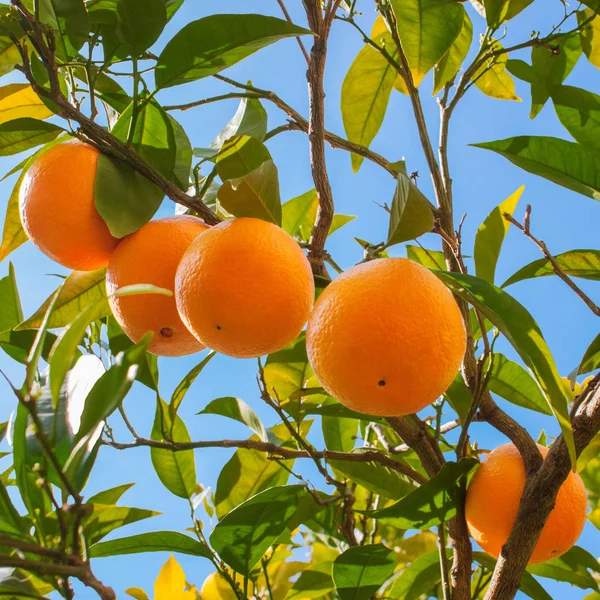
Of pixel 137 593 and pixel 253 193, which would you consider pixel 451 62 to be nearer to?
pixel 253 193

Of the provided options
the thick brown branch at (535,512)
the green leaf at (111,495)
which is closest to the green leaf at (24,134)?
the green leaf at (111,495)

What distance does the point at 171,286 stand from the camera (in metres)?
0.94

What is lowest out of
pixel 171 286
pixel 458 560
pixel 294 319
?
pixel 458 560

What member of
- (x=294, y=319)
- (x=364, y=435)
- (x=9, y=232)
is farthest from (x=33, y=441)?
(x=364, y=435)

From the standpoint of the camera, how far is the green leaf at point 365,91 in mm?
1561

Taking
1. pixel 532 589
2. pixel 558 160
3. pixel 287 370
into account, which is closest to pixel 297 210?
pixel 287 370

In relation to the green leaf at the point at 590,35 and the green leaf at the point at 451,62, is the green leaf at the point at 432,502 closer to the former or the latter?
the green leaf at the point at 451,62

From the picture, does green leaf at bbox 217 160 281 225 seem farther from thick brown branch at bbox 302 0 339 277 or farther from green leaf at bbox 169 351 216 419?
green leaf at bbox 169 351 216 419

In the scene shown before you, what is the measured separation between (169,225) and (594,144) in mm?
746

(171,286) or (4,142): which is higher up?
(4,142)

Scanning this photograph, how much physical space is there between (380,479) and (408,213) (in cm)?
65

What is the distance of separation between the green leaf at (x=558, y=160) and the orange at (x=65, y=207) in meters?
0.62

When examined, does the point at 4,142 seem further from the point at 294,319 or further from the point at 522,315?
the point at 522,315

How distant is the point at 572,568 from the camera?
1335 mm
